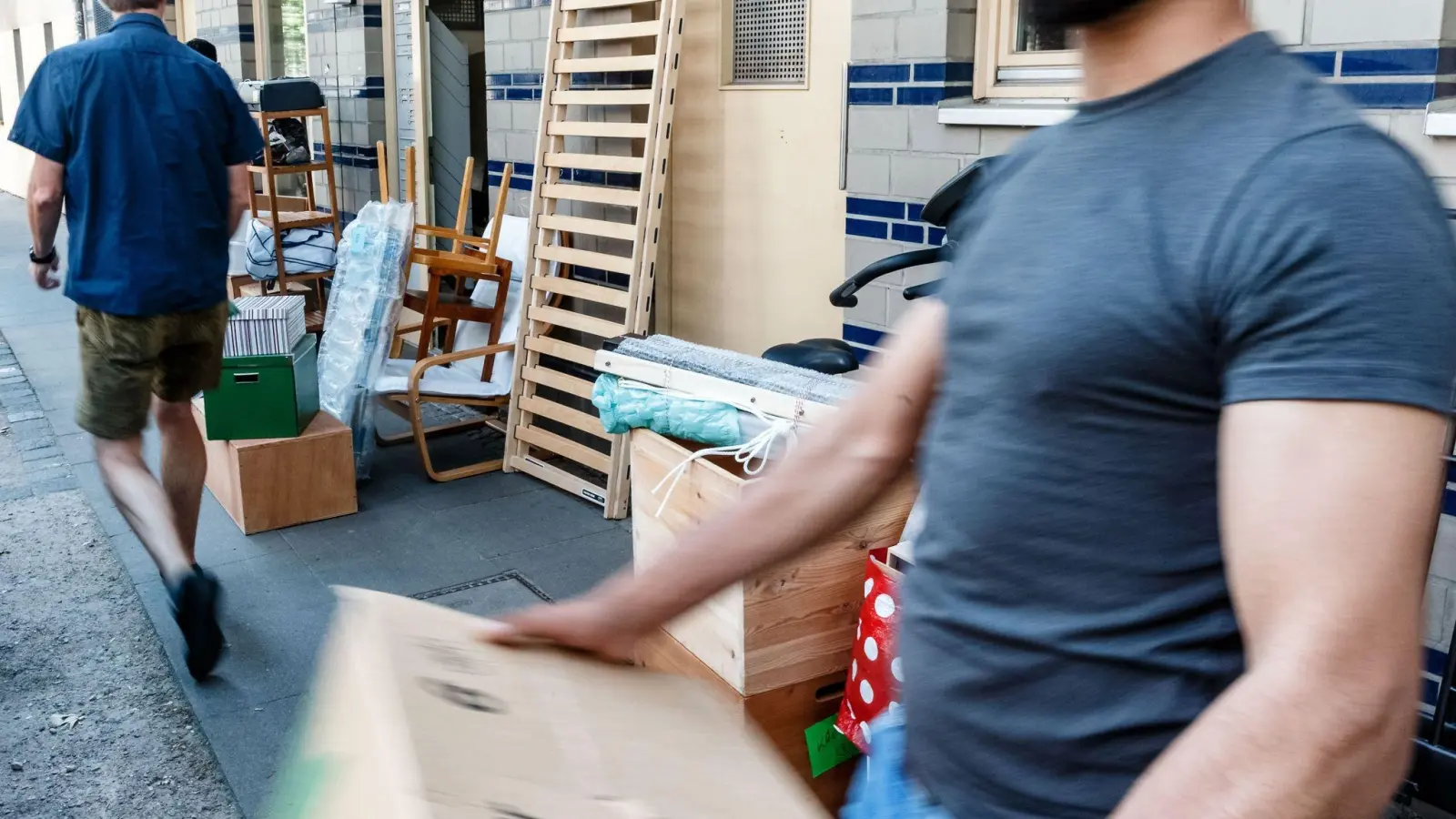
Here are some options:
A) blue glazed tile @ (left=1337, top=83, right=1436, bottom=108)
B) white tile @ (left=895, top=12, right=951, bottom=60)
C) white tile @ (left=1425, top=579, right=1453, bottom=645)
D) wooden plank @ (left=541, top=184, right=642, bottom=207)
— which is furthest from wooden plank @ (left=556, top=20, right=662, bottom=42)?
white tile @ (left=1425, top=579, right=1453, bottom=645)

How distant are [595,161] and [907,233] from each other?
1.67 meters

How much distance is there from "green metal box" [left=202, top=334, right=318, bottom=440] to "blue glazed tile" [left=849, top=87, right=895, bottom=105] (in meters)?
2.27

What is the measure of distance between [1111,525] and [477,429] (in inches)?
220

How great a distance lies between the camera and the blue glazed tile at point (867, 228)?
12.7 ft

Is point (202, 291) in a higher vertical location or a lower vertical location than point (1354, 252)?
lower

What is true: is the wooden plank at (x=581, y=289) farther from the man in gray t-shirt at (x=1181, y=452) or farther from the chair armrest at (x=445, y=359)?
the man in gray t-shirt at (x=1181, y=452)

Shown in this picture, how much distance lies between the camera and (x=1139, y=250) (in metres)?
0.78

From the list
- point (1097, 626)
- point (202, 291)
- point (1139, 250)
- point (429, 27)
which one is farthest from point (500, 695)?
point (429, 27)

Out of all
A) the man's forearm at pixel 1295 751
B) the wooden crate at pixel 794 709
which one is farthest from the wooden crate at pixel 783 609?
the man's forearm at pixel 1295 751

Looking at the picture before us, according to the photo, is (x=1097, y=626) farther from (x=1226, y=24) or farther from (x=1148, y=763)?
(x=1226, y=24)

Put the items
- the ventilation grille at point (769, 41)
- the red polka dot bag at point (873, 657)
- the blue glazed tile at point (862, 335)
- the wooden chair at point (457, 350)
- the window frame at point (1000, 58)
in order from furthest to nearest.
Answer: the wooden chair at point (457, 350) → the ventilation grille at point (769, 41) → the blue glazed tile at point (862, 335) → the window frame at point (1000, 58) → the red polka dot bag at point (873, 657)

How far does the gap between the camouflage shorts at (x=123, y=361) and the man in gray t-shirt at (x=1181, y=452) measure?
10.4 feet

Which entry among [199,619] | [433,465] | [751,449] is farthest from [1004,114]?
[433,465]

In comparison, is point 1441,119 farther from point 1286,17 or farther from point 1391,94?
point 1286,17
